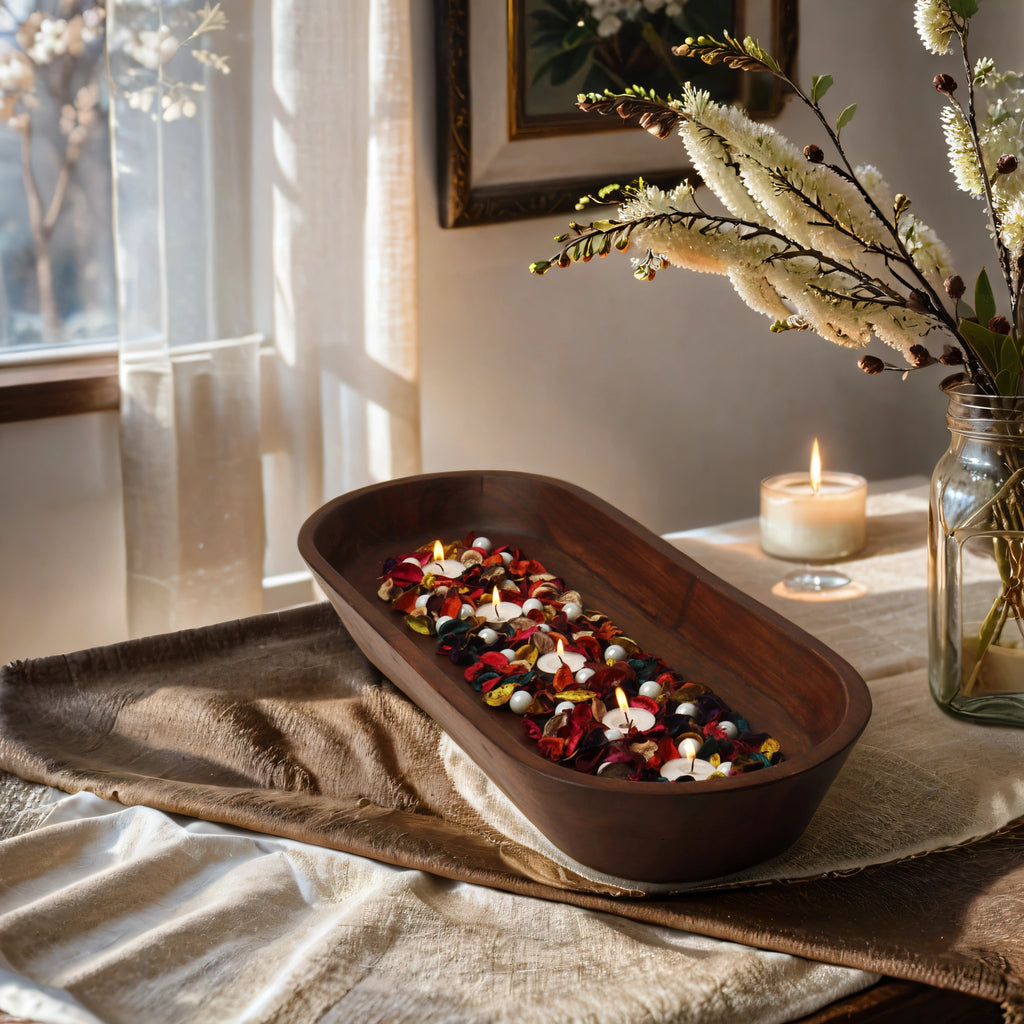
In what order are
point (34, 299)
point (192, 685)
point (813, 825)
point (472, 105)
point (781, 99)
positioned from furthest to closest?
point (781, 99)
point (472, 105)
point (34, 299)
point (192, 685)
point (813, 825)

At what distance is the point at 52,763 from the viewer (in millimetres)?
773

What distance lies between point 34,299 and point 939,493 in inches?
47.1

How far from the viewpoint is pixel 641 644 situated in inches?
34.6

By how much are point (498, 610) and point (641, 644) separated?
4.7 inches

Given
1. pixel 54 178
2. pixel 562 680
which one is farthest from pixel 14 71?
pixel 562 680

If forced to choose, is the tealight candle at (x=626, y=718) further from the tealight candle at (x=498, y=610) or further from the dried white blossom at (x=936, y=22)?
the dried white blossom at (x=936, y=22)

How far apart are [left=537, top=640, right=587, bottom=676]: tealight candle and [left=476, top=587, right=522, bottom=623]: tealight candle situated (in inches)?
3.5

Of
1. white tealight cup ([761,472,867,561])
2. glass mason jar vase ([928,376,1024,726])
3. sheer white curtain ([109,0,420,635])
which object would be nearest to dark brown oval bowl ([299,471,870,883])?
glass mason jar vase ([928,376,1024,726])

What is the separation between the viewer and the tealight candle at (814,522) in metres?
1.13

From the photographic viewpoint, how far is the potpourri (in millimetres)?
683

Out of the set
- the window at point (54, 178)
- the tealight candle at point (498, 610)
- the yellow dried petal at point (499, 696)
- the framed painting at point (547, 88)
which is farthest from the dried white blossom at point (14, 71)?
the yellow dried petal at point (499, 696)

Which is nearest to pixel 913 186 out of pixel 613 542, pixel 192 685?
pixel 613 542

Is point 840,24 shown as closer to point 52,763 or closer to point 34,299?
point 34,299

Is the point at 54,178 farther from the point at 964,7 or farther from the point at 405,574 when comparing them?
the point at 964,7
